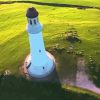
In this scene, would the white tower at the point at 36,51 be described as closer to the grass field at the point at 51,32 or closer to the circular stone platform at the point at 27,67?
the circular stone platform at the point at 27,67

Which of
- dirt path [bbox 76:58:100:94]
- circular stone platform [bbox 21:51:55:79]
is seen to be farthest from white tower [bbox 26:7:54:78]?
dirt path [bbox 76:58:100:94]

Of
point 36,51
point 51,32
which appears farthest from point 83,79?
point 51,32

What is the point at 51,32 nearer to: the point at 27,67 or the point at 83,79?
the point at 27,67

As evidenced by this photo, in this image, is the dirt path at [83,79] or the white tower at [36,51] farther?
the dirt path at [83,79]

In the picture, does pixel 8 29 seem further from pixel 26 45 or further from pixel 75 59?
pixel 75 59

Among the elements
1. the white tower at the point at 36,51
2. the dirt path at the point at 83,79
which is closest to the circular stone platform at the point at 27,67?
the white tower at the point at 36,51

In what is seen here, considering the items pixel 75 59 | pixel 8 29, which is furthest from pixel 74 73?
pixel 8 29
